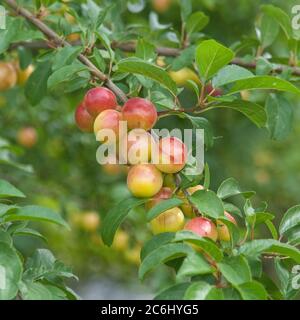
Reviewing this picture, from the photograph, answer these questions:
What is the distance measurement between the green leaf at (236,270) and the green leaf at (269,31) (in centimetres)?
80

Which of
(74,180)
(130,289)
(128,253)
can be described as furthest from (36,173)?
(130,289)

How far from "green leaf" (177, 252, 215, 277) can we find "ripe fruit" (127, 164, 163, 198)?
0.17 meters

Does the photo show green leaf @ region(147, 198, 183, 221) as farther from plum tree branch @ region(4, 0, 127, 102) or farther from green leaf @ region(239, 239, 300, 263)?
plum tree branch @ region(4, 0, 127, 102)

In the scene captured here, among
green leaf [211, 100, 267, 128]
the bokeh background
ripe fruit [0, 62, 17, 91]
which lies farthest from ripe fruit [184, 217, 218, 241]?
the bokeh background

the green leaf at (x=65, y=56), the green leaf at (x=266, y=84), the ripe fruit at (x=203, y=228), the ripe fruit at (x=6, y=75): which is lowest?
the ripe fruit at (x=203, y=228)

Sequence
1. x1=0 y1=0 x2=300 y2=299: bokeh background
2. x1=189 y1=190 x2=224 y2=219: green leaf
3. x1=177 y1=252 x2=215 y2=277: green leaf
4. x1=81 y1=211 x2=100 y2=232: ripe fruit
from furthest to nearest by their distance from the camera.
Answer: x1=81 y1=211 x2=100 y2=232: ripe fruit < x1=0 y1=0 x2=300 y2=299: bokeh background < x1=189 y1=190 x2=224 y2=219: green leaf < x1=177 y1=252 x2=215 y2=277: green leaf

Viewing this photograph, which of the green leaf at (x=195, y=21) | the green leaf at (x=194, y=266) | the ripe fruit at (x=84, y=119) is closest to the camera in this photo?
the green leaf at (x=194, y=266)

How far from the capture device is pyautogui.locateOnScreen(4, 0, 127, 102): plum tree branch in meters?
1.11

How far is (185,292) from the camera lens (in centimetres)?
87

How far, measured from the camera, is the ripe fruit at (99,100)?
1.04 meters

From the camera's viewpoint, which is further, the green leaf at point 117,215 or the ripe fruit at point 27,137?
the ripe fruit at point 27,137

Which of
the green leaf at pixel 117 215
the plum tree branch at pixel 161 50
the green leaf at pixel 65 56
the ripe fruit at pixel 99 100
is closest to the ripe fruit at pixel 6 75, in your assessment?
the plum tree branch at pixel 161 50

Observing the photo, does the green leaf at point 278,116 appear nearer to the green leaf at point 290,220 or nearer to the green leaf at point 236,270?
the green leaf at point 290,220

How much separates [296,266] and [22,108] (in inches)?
67.6
